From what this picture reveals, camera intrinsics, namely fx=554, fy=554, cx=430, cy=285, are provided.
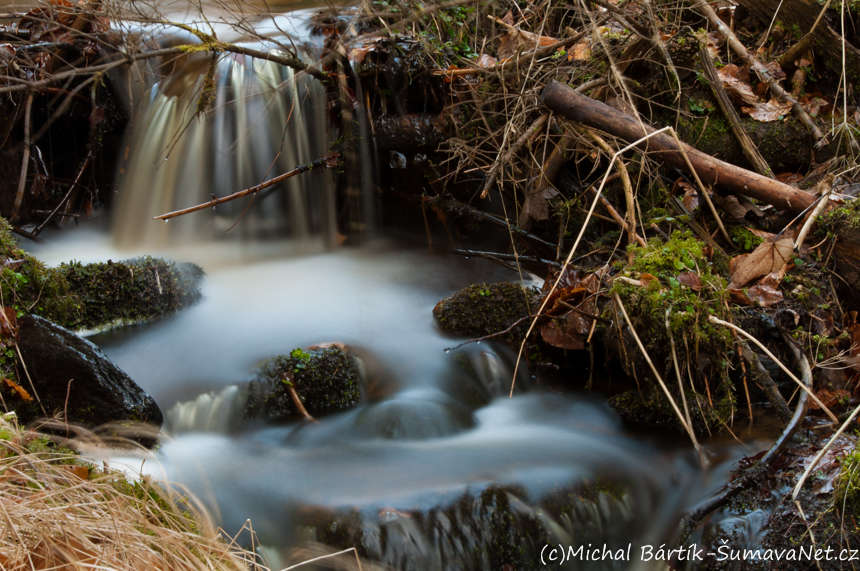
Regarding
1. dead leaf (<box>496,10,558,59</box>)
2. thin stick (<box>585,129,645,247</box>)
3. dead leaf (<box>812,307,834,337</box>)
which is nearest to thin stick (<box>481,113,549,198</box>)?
thin stick (<box>585,129,645,247</box>)

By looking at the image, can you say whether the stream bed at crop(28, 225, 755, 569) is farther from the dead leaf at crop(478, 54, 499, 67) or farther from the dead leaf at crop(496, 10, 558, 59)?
the dead leaf at crop(496, 10, 558, 59)

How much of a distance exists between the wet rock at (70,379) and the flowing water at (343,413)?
0.37 metres

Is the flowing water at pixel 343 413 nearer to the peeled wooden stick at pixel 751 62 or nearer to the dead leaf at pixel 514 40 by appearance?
the dead leaf at pixel 514 40

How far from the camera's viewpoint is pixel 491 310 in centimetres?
394

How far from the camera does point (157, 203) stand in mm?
5582

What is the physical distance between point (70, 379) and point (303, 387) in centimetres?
120

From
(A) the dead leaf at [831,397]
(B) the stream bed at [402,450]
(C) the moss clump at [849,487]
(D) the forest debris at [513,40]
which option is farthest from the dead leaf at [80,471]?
(D) the forest debris at [513,40]

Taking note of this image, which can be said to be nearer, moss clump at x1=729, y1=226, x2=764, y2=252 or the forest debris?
moss clump at x1=729, y1=226, x2=764, y2=252

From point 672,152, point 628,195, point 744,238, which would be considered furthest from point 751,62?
point 628,195

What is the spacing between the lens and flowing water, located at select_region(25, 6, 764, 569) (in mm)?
2521

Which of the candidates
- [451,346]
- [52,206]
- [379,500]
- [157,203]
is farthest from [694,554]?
[52,206]

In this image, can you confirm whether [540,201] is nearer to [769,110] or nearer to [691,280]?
[691,280]

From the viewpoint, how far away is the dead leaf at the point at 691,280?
2.90m

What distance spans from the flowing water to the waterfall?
0.05ft
